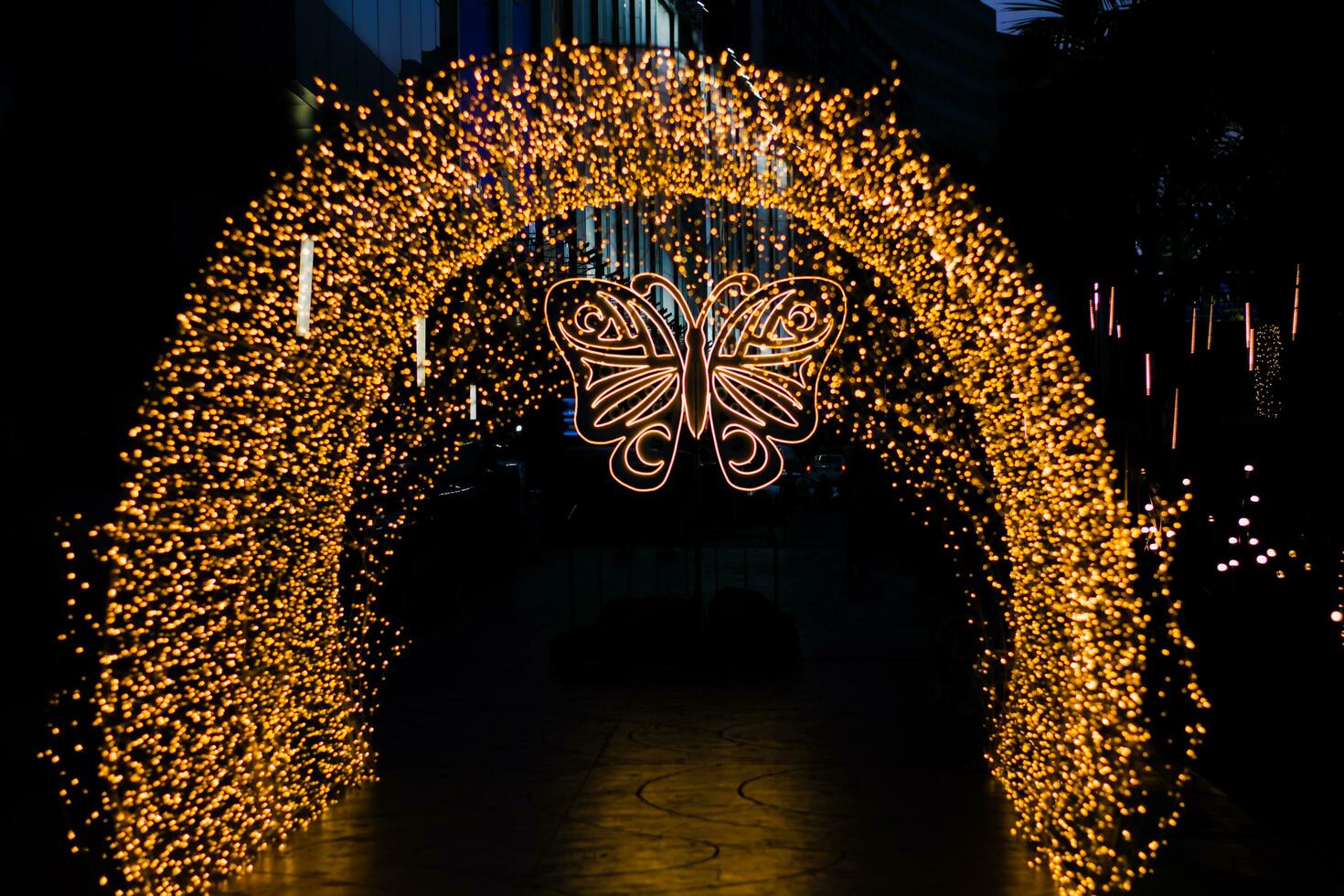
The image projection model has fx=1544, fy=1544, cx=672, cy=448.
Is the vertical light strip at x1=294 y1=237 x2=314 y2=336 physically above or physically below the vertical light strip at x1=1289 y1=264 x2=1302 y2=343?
below

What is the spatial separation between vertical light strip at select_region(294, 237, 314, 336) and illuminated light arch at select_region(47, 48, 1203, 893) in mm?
51

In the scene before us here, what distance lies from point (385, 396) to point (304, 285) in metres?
1.03

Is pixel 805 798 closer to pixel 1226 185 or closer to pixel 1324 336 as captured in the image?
pixel 1324 336

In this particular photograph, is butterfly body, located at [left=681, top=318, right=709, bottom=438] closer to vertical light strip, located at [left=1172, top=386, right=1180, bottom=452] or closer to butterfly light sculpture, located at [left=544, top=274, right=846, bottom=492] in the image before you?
butterfly light sculpture, located at [left=544, top=274, right=846, bottom=492]

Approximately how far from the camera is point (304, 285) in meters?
6.43

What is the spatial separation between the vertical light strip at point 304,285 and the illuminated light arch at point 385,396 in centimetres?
5

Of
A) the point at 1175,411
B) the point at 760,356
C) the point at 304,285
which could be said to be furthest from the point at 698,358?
the point at 1175,411

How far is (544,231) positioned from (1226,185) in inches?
351

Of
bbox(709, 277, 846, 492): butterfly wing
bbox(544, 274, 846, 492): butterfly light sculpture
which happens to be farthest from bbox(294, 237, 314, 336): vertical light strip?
bbox(709, 277, 846, 492): butterfly wing

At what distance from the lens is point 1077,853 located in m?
5.80

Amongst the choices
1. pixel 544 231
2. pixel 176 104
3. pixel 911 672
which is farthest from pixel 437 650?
pixel 544 231

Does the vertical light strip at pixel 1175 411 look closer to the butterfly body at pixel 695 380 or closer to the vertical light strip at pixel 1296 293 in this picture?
the vertical light strip at pixel 1296 293

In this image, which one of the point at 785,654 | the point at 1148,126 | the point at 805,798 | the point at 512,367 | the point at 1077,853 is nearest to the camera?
the point at 1077,853

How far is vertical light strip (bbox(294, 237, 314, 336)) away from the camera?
6.39 meters
